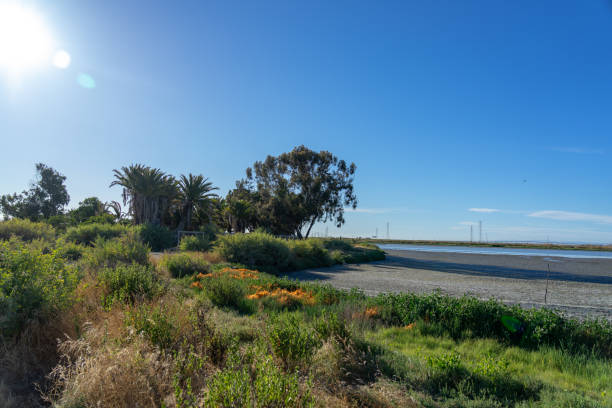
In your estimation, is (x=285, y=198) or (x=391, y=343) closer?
(x=391, y=343)

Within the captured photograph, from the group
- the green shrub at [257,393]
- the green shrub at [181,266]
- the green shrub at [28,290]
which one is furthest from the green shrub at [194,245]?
the green shrub at [257,393]

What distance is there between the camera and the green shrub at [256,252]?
16734 mm

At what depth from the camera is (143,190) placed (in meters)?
32.2

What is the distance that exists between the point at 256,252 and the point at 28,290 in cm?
1273

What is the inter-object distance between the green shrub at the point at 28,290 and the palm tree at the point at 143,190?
29.4 m

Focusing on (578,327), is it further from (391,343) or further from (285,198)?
(285,198)

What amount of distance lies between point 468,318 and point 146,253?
34.0 feet

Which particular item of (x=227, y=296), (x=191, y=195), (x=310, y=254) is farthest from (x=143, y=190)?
(x=227, y=296)

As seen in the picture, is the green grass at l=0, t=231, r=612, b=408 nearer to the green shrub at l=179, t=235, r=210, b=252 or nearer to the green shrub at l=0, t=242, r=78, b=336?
the green shrub at l=0, t=242, r=78, b=336

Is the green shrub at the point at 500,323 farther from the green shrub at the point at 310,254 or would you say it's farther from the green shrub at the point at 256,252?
the green shrub at the point at 310,254

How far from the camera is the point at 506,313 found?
613cm

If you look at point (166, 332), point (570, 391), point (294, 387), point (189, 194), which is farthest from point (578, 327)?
point (189, 194)

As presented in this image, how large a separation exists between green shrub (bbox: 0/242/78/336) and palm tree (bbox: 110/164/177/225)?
29.4 metres

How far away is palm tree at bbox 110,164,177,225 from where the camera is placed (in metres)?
32.2
